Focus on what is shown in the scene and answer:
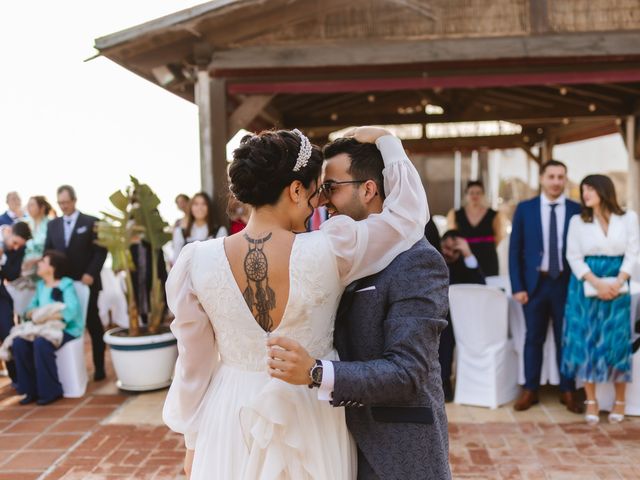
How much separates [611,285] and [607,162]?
18.7 metres

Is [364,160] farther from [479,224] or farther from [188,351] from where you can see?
[479,224]

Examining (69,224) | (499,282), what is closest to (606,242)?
(499,282)

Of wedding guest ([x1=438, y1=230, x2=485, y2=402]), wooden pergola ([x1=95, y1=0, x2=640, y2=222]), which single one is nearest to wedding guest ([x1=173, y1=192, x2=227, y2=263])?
wooden pergola ([x1=95, y1=0, x2=640, y2=222])

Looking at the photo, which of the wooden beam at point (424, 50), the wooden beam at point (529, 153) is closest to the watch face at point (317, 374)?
the wooden beam at point (424, 50)

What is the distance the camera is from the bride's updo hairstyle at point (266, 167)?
1.67 meters

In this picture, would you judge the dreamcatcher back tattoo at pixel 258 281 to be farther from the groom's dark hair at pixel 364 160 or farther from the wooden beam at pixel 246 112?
the wooden beam at pixel 246 112

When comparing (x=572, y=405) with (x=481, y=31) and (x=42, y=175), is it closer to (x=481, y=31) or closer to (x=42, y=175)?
(x=481, y=31)

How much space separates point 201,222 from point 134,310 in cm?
114

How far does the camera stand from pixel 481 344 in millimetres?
5191

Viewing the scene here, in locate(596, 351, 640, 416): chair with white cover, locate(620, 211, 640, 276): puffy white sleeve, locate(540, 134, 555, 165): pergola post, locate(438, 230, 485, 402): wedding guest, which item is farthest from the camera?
locate(540, 134, 555, 165): pergola post

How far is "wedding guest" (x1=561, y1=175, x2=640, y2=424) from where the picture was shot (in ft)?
15.1

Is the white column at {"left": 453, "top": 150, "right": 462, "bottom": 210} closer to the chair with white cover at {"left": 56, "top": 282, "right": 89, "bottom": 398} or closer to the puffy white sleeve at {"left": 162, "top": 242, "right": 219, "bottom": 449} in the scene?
the chair with white cover at {"left": 56, "top": 282, "right": 89, "bottom": 398}

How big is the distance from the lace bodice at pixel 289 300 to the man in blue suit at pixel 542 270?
147 inches

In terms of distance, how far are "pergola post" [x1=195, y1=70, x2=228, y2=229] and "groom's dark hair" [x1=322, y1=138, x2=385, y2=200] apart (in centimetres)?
471
